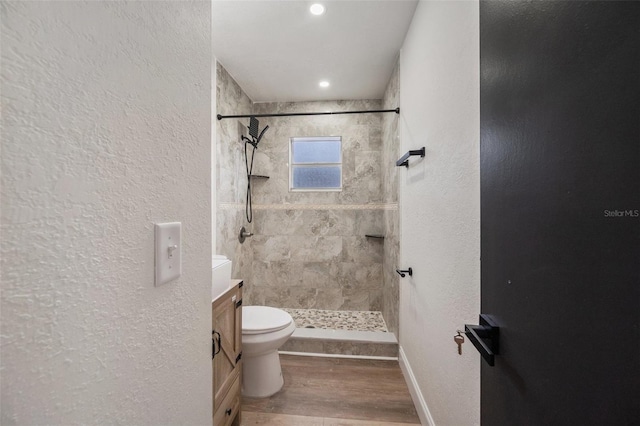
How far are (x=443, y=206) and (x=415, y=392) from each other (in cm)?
126

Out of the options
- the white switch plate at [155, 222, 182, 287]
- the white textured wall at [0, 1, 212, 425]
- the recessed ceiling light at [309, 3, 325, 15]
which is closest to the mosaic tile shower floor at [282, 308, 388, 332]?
the white textured wall at [0, 1, 212, 425]

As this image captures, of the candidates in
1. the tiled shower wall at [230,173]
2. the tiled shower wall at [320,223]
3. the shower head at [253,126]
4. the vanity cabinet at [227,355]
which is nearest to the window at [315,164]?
the tiled shower wall at [320,223]

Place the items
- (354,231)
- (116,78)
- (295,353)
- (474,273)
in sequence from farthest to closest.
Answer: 1. (354,231)
2. (295,353)
3. (474,273)
4. (116,78)

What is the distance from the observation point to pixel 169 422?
0.59m

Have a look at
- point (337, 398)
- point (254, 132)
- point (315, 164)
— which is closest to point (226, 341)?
point (337, 398)

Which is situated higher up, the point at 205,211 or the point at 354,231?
the point at 205,211

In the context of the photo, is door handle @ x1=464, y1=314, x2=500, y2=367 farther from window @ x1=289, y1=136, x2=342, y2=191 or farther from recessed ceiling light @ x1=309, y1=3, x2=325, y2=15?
window @ x1=289, y1=136, x2=342, y2=191

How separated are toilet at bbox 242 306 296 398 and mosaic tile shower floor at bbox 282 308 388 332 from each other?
0.82 metres

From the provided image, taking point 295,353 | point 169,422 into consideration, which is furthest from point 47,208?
point 295,353

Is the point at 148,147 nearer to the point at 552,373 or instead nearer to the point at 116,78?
the point at 116,78

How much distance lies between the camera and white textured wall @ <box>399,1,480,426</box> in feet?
3.16

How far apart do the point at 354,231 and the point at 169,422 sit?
2.61 m

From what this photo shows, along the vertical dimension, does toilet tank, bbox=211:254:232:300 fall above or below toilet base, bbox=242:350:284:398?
above

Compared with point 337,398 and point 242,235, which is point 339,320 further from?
point 242,235
